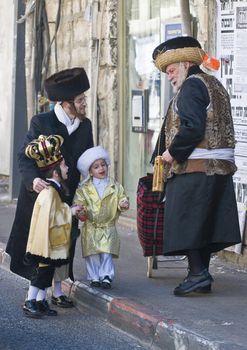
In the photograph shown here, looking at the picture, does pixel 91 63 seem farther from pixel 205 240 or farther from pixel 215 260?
pixel 205 240

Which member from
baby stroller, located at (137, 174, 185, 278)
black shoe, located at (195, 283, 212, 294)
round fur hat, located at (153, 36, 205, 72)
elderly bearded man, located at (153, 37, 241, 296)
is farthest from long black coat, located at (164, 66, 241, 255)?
baby stroller, located at (137, 174, 185, 278)

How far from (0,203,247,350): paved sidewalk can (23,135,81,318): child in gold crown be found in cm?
57

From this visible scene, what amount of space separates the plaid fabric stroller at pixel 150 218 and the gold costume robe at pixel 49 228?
36.2 inches

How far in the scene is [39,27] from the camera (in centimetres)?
1383

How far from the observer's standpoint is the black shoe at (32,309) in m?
7.57

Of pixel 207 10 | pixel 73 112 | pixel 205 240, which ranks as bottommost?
pixel 205 240

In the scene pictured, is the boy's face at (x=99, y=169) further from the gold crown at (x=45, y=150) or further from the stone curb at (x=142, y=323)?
the stone curb at (x=142, y=323)

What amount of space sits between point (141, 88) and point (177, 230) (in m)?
4.32

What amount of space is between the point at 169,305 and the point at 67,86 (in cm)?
186

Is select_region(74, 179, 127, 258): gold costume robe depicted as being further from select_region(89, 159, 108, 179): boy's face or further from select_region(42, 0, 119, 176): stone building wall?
select_region(42, 0, 119, 176): stone building wall

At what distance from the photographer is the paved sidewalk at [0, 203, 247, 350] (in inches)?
260

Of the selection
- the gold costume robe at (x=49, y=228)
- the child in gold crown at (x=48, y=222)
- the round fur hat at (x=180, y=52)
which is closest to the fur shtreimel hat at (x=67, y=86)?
the child in gold crown at (x=48, y=222)

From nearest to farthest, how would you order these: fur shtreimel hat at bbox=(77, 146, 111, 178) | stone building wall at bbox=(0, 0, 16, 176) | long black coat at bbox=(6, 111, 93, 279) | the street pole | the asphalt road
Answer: the asphalt road < long black coat at bbox=(6, 111, 93, 279) < fur shtreimel hat at bbox=(77, 146, 111, 178) < the street pole < stone building wall at bbox=(0, 0, 16, 176)

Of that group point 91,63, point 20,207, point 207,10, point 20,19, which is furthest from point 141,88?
point 20,207
